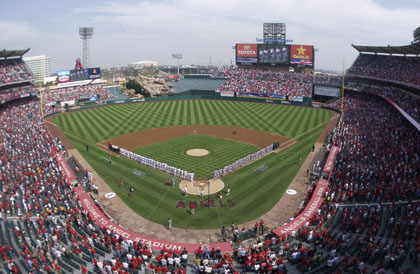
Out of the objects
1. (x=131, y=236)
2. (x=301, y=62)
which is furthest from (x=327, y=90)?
(x=131, y=236)

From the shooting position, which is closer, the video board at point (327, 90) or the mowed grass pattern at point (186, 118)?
the mowed grass pattern at point (186, 118)

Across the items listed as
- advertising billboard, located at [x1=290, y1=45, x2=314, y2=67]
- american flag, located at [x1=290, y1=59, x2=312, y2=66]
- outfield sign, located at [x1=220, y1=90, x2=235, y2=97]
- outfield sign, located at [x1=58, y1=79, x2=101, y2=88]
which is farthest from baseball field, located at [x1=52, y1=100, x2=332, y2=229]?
advertising billboard, located at [x1=290, y1=45, x2=314, y2=67]

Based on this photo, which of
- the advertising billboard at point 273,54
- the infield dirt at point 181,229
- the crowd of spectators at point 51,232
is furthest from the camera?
the advertising billboard at point 273,54

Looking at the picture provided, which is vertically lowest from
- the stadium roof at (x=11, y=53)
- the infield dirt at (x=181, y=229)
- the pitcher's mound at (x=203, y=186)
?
the infield dirt at (x=181, y=229)

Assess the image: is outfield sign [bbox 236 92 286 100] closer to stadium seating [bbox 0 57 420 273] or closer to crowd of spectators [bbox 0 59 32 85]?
stadium seating [bbox 0 57 420 273]

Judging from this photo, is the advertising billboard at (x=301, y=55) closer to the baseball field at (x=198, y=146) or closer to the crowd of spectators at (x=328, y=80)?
the crowd of spectators at (x=328, y=80)

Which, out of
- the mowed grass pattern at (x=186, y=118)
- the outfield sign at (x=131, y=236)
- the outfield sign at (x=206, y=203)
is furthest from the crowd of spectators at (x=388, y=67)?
the outfield sign at (x=131, y=236)
